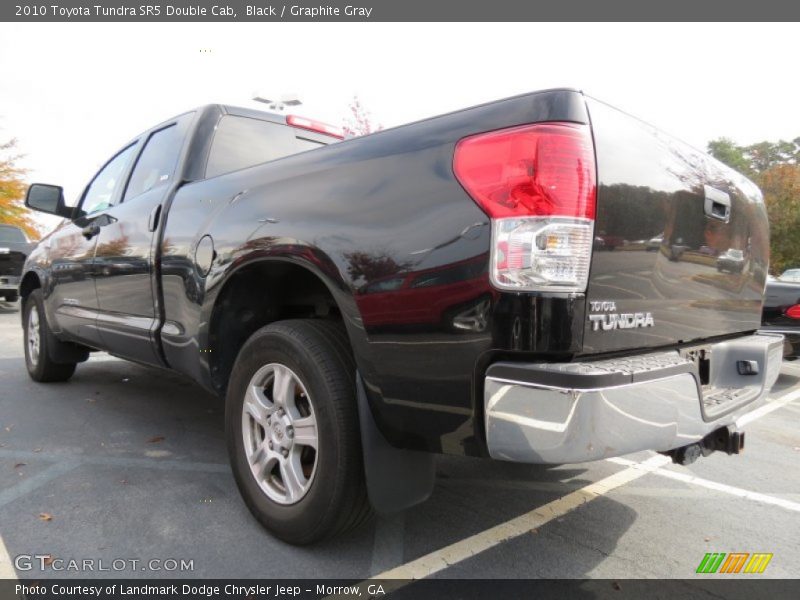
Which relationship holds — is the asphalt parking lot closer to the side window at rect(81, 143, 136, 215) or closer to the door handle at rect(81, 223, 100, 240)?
the door handle at rect(81, 223, 100, 240)

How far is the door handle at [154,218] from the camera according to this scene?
10.4 ft

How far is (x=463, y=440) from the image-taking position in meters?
1.74

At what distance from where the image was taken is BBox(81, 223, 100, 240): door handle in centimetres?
390

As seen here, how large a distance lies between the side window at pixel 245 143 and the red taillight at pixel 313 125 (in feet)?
0.20

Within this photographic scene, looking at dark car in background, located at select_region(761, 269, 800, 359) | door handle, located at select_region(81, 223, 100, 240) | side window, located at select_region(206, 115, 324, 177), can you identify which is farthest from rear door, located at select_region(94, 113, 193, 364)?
dark car in background, located at select_region(761, 269, 800, 359)

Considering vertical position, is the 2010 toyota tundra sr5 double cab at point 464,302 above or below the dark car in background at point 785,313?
above

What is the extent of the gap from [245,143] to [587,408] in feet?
9.16

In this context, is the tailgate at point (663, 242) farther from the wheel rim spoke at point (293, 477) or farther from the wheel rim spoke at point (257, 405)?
the wheel rim spoke at point (257, 405)

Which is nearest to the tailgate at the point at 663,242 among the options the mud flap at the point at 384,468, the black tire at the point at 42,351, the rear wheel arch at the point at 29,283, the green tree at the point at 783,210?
the mud flap at the point at 384,468

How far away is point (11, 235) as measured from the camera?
1305 cm

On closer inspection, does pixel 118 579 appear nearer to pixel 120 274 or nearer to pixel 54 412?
pixel 120 274

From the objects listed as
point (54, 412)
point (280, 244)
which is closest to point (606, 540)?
point (280, 244)

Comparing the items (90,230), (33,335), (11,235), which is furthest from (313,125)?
(11,235)

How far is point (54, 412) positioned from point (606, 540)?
3.89 metres
